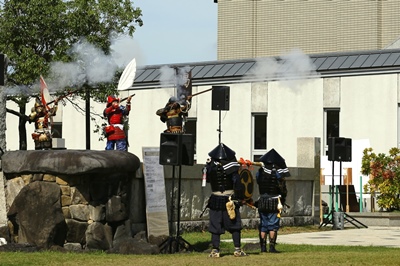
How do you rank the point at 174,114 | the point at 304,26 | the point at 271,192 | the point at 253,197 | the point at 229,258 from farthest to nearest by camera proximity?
1. the point at 304,26
2. the point at 253,197
3. the point at 174,114
4. the point at 271,192
5. the point at 229,258

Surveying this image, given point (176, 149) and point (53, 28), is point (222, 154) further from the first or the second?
point (53, 28)

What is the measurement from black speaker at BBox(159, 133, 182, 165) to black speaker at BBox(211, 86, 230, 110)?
706 centimetres

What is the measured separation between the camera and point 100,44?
124ft

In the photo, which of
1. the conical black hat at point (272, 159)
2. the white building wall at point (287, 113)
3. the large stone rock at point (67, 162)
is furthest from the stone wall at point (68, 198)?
the white building wall at point (287, 113)

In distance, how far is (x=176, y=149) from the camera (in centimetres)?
2041

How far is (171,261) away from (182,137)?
3174 mm

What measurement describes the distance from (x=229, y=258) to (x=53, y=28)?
2095 cm

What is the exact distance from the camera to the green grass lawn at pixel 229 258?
701 inches

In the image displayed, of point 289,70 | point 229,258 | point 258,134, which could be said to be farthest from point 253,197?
point 258,134

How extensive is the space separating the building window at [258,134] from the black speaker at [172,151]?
25.6 m

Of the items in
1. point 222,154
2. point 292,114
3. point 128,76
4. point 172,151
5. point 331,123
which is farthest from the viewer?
point 292,114

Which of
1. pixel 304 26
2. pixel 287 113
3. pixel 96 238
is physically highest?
pixel 304 26

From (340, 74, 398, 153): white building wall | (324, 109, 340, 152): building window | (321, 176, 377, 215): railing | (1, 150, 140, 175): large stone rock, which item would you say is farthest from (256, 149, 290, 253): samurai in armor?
(324, 109, 340, 152): building window

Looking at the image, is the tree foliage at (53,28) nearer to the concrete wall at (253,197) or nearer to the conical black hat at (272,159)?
the concrete wall at (253,197)
